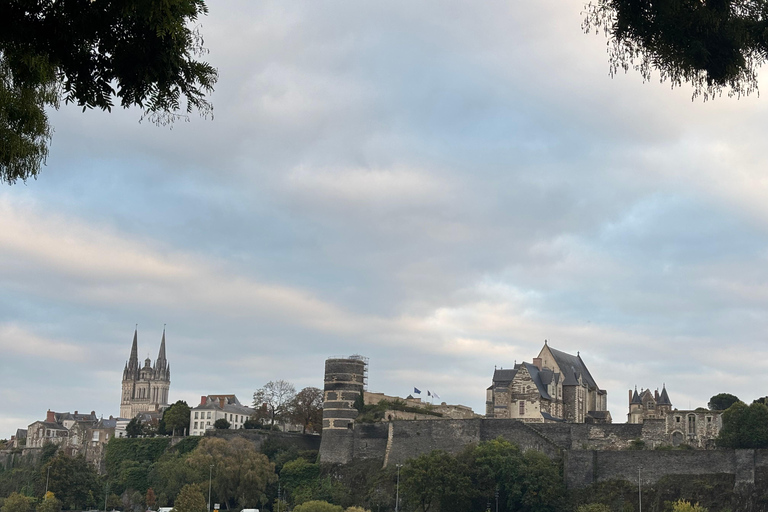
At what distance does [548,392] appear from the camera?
286ft

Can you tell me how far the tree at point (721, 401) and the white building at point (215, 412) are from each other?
52095 mm

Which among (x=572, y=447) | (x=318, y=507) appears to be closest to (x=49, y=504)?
(x=318, y=507)

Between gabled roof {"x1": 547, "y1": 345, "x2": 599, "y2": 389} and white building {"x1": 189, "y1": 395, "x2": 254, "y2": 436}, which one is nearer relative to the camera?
gabled roof {"x1": 547, "y1": 345, "x2": 599, "y2": 389}

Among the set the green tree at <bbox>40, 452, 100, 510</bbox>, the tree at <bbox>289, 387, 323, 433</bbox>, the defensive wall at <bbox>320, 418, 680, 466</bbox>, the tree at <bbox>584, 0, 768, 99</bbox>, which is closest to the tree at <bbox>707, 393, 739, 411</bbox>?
the defensive wall at <bbox>320, 418, 680, 466</bbox>

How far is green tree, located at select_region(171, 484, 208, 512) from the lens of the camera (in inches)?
3029

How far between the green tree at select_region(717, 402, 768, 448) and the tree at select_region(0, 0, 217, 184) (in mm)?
61012

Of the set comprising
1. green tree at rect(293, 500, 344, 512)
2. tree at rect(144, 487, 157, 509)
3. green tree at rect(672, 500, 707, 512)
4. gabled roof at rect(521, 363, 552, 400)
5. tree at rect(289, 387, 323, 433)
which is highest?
gabled roof at rect(521, 363, 552, 400)

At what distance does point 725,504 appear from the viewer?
62406 mm

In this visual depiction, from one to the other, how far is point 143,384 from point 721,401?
11976cm

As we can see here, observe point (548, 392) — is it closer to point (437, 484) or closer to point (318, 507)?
point (437, 484)

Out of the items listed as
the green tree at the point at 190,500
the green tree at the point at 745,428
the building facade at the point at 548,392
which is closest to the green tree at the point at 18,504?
the green tree at the point at 190,500

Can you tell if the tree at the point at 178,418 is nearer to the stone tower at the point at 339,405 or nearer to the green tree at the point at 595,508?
the stone tower at the point at 339,405

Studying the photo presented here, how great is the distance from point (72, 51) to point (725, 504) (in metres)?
58.9

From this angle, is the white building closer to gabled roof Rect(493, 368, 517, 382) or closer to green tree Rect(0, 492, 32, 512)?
green tree Rect(0, 492, 32, 512)
